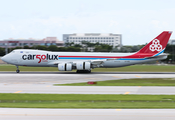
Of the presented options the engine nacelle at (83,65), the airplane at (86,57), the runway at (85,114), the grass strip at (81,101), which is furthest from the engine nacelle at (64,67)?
the runway at (85,114)

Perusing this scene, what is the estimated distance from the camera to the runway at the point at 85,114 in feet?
42.0

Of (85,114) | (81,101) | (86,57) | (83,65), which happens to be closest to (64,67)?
(83,65)

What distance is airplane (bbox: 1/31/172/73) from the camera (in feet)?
147

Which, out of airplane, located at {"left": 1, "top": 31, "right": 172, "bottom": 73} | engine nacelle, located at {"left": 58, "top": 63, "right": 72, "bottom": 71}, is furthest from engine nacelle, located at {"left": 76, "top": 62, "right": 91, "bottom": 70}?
engine nacelle, located at {"left": 58, "top": 63, "right": 72, "bottom": 71}

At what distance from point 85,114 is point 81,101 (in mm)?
3840

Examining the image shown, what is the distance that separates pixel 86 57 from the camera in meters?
45.2

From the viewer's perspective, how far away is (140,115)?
13.4 meters

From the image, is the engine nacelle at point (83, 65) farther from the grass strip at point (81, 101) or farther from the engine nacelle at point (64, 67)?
the grass strip at point (81, 101)

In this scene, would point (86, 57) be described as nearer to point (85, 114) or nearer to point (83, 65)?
point (83, 65)

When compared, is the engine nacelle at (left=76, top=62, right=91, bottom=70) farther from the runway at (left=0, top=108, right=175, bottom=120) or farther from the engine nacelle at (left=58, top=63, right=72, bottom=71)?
the runway at (left=0, top=108, right=175, bottom=120)

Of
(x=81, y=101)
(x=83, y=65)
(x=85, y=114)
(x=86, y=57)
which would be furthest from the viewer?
(x=86, y=57)

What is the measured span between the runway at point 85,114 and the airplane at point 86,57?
28.9 meters

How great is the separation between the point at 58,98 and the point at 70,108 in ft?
12.2

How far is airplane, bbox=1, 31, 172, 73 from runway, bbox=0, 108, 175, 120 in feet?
94.7
